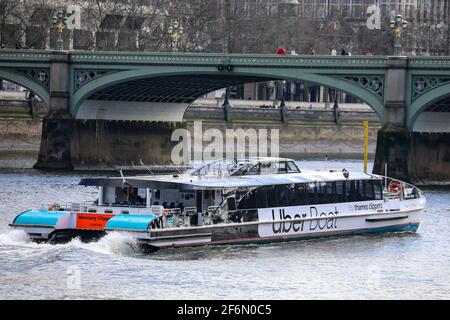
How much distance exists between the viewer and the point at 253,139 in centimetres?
11406

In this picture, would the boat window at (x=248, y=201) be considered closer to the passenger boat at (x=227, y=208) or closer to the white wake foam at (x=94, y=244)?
the passenger boat at (x=227, y=208)

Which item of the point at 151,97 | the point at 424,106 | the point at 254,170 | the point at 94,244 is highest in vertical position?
the point at 151,97

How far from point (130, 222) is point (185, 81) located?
39333 millimetres

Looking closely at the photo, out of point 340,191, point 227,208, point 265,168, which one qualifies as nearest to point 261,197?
point 227,208

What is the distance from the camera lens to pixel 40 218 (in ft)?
169

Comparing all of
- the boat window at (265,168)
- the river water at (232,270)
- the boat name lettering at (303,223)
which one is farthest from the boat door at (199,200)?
the boat window at (265,168)

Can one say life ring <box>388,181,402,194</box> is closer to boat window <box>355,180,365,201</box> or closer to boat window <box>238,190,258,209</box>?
boat window <box>355,180,365,201</box>

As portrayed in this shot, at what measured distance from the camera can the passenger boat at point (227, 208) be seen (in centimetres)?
5125

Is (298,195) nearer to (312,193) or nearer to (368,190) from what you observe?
(312,193)

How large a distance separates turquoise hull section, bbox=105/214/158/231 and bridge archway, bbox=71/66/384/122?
1263 inches

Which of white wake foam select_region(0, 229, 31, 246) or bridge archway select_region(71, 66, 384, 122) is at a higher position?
bridge archway select_region(71, 66, 384, 122)

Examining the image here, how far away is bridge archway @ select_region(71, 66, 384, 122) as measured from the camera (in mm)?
81812

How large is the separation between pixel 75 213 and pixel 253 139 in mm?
63026

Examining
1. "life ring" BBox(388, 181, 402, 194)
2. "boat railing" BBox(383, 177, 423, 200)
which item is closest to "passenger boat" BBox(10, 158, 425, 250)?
"boat railing" BBox(383, 177, 423, 200)
